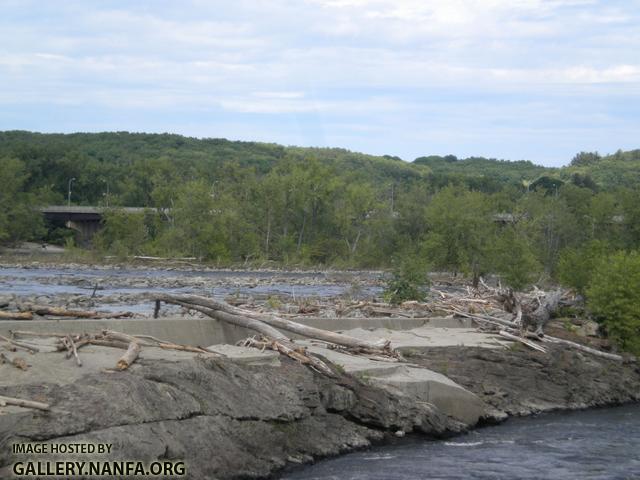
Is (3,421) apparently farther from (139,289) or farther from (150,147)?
(150,147)

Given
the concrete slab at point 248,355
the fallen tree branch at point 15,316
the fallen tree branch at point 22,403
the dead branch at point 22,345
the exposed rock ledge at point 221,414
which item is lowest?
the exposed rock ledge at point 221,414

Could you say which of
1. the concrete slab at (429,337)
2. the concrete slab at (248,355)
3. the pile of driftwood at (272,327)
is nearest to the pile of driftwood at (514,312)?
the concrete slab at (429,337)

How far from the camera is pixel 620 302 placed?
27.3 m

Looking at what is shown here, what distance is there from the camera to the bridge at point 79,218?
101394 millimetres

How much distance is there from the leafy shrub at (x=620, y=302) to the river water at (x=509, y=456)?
7631 mm

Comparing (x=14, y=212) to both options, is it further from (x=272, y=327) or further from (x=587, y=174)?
(x=587, y=174)

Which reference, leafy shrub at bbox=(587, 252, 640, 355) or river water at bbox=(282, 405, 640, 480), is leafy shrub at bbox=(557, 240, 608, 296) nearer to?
leafy shrub at bbox=(587, 252, 640, 355)

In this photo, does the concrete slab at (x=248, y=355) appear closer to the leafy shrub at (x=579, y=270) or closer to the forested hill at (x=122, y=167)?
the leafy shrub at (x=579, y=270)

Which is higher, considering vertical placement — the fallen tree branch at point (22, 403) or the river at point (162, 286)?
the fallen tree branch at point (22, 403)

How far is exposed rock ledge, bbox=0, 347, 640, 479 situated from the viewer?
1287 cm

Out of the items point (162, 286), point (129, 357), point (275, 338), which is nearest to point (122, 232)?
point (162, 286)

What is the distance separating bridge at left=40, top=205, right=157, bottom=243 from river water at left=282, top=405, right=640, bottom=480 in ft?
278

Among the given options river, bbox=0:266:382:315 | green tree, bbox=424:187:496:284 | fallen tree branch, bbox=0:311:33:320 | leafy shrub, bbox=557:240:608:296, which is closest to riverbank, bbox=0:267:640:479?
fallen tree branch, bbox=0:311:33:320

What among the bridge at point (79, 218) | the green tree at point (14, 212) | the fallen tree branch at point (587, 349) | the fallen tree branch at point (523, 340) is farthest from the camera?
the bridge at point (79, 218)
